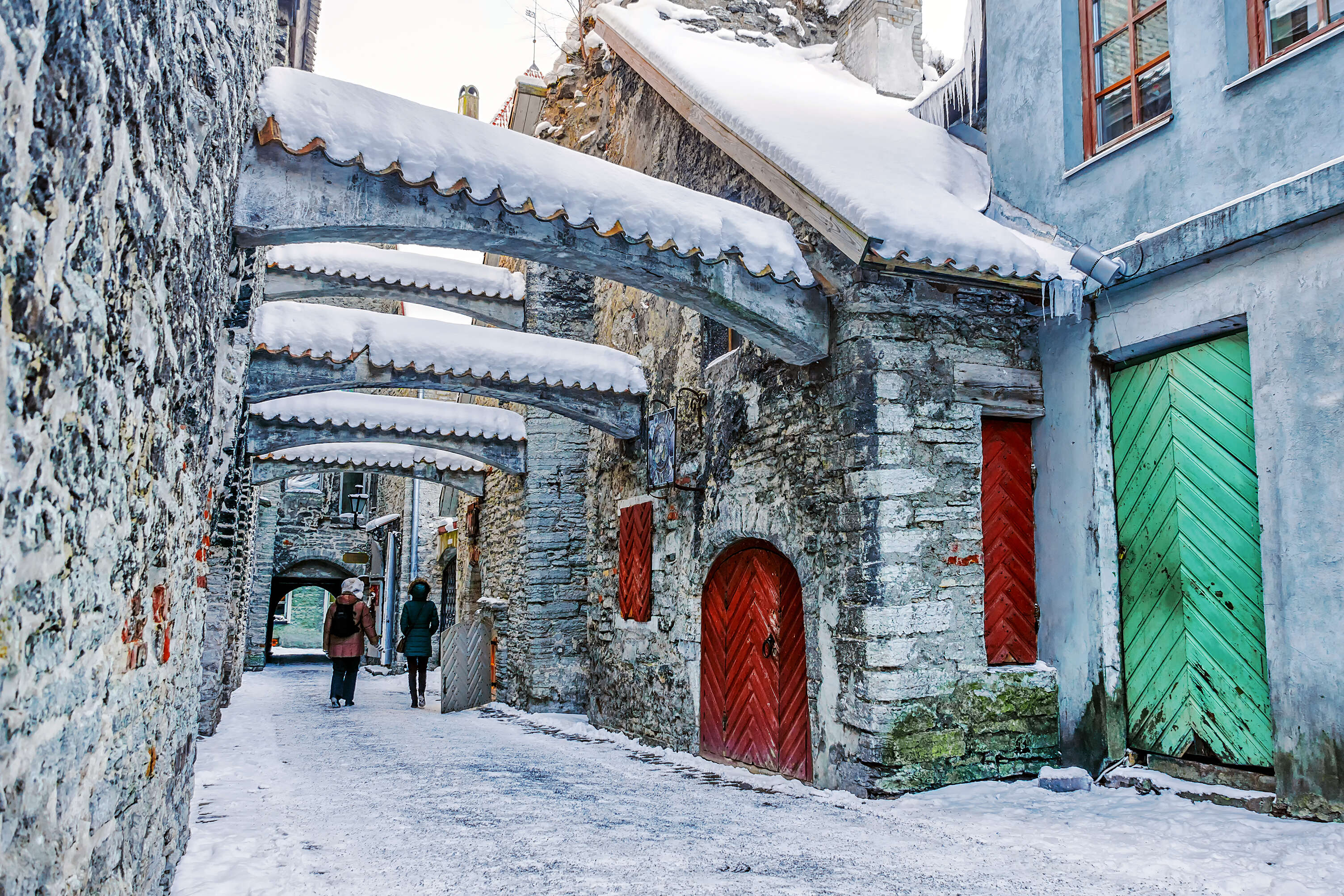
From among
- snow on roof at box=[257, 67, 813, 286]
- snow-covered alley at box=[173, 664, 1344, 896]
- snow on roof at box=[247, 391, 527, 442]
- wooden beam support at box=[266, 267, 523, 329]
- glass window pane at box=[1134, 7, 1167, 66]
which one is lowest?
snow-covered alley at box=[173, 664, 1344, 896]

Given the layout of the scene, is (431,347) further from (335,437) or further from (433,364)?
(335,437)

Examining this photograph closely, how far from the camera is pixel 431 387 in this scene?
7.35m

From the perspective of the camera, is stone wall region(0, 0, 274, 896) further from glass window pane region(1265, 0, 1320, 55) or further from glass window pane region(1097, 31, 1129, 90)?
glass window pane region(1097, 31, 1129, 90)

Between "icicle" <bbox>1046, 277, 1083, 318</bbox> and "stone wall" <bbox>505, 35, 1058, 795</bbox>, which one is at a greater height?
"icicle" <bbox>1046, 277, 1083, 318</bbox>

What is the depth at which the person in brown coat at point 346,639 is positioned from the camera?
999cm

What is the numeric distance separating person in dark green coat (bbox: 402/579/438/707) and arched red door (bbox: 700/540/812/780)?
4.66 metres

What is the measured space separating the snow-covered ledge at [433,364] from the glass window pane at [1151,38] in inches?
171

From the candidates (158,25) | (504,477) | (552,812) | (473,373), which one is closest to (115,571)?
(158,25)

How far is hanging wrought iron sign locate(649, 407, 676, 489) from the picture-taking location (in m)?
7.16

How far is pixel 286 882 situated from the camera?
3209mm

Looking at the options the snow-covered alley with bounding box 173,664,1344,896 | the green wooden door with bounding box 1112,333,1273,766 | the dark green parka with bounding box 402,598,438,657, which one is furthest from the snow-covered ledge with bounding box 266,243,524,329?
the green wooden door with bounding box 1112,333,1273,766

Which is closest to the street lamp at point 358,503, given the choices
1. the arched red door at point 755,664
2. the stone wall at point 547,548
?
the stone wall at point 547,548

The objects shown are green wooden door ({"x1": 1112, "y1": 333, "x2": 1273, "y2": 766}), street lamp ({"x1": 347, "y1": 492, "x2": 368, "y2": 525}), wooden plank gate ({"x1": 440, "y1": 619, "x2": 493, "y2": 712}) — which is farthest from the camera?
street lamp ({"x1": 347, "y1": 492, "x2": 368, "y2": 525})

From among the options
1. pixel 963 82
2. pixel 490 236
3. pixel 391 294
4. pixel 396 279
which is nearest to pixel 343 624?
pixel 391 294
